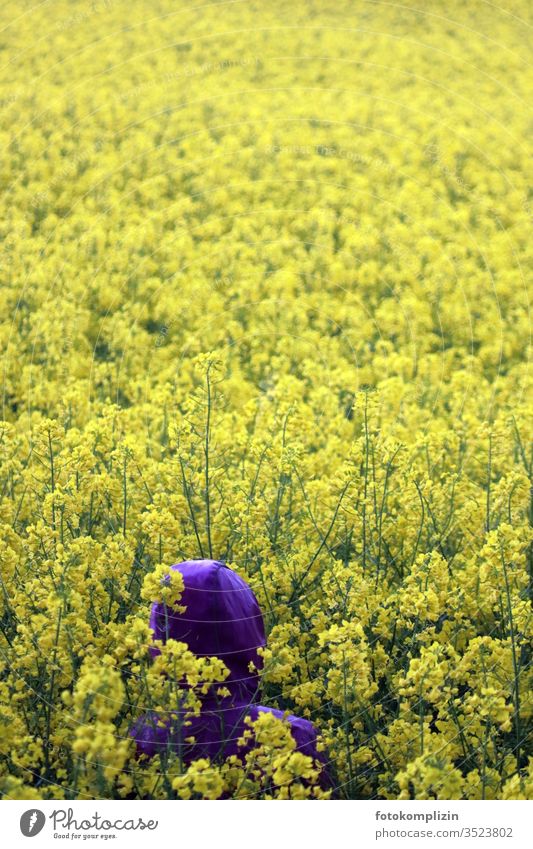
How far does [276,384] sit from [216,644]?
4.57 metres

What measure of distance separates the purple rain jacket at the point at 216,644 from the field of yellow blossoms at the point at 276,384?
91 millimetres

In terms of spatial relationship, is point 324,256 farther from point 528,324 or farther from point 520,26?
point 520,26

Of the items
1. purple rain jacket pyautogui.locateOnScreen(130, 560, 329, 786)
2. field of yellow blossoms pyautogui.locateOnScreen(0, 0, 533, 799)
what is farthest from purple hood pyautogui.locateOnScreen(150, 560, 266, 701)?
field of yellow blossoms pyautogui.locateOnScreen(0, 0, 533, 799)

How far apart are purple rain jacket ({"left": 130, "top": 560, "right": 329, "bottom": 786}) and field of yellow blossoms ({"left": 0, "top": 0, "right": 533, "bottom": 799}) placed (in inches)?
3.6

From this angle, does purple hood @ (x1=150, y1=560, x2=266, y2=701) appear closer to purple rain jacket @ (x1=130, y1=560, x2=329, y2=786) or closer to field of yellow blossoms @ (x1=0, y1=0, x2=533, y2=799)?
purple rain jacket @ (x1=130, y1=560, x2=329, y2=786)

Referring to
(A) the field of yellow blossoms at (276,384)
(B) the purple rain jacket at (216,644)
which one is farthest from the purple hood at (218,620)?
(A) the field of yellow blossoms at (276,384)

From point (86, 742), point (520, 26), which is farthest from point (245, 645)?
point (520, 26)

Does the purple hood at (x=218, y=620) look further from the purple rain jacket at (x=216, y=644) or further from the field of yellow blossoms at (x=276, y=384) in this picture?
the field of yellow blossoms at (x=276, y=384)

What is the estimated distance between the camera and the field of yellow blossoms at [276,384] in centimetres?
389

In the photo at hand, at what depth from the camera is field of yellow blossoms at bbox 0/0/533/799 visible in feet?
12.8

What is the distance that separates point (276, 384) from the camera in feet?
27.3

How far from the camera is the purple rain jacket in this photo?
385 centimetres
